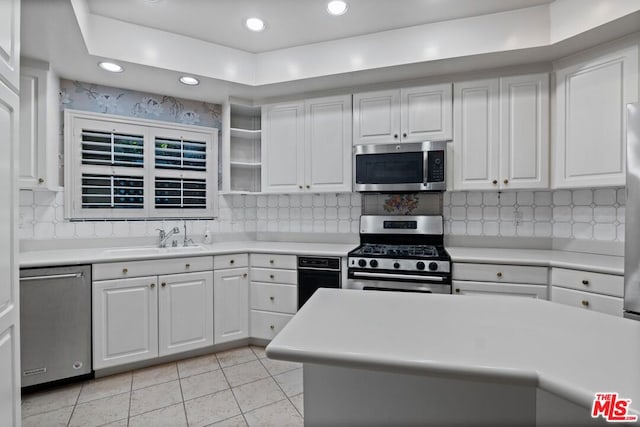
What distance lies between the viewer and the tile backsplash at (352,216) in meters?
2.60

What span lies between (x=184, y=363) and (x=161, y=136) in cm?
205

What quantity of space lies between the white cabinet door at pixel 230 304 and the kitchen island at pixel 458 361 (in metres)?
1.89

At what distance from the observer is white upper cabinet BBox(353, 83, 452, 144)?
9.12 feet

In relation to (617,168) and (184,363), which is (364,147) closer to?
(617,168)

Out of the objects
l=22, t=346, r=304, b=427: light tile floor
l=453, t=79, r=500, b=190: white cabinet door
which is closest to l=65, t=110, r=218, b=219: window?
l=22, t=346, r=304, b=427: light tile floor

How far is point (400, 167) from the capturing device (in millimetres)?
2832

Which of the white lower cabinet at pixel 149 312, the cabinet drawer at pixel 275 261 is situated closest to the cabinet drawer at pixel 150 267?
the white lower cabinet at pixel 149 312

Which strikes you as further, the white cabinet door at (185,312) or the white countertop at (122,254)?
the white cabinet door at (185,312)

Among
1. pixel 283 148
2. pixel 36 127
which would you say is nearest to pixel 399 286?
pixel 283 148

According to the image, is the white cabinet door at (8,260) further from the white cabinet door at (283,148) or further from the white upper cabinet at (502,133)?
the white upper cabinet at (502,133)

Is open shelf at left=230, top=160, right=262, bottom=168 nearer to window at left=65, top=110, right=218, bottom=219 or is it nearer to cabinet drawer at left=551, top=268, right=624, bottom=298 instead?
window at left=65, top=110, right=218, bottom=219

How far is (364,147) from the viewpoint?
2.93m

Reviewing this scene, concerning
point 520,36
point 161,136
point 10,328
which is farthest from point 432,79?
point 10,328

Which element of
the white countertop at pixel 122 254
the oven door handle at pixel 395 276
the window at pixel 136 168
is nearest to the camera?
the white countertop at pixel 122 254
